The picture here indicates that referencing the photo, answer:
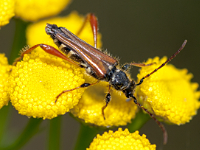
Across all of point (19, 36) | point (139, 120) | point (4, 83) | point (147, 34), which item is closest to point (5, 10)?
point (4, 83)

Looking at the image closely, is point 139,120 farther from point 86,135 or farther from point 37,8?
point 37,8

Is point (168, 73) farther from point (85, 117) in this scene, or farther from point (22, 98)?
point (22, 98)

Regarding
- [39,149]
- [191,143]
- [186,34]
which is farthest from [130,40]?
[39,149]

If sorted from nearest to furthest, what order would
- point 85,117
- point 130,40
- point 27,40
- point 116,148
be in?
point 116,148 < point 85,117 < point 27,40 < point 130,40

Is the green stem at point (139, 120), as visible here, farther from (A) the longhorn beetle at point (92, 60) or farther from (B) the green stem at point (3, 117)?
(B) the green stem at point (3, 117)

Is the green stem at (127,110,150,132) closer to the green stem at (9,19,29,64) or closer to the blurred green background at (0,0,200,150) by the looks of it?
the green stem at (9,19,29,64)

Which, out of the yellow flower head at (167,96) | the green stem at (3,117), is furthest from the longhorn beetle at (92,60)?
the green stem at (3,117)

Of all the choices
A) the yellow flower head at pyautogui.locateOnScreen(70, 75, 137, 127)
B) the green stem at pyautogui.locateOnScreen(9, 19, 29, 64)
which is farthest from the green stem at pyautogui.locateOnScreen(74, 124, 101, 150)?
the green stem at pyautogui.locateOnScreen(9, 19, 29, 64)
